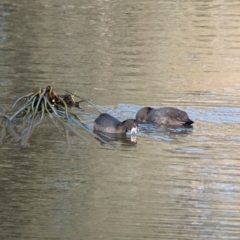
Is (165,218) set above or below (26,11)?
above

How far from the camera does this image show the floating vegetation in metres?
10.7

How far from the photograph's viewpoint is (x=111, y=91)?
13492mm

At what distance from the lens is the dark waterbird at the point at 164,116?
11484mm

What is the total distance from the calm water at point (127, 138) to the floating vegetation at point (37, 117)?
0.15 m

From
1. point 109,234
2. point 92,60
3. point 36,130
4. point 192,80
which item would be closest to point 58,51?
point 92,60

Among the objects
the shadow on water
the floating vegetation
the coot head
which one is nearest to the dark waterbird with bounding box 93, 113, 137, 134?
the shadow on water

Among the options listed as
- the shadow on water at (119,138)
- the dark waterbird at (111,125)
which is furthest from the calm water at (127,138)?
the dark waterbird at (111,125)

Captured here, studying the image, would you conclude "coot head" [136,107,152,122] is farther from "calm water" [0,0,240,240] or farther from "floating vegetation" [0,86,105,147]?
"floating vegetation" [0,86,105,147]

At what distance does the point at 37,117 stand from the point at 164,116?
1625mm

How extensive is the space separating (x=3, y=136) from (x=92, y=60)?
5807mm

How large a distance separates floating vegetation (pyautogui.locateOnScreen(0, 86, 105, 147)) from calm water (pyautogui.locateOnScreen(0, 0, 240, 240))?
0.15 meters

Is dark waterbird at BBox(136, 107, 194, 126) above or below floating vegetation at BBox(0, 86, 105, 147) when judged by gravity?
below

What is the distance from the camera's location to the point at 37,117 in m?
11.4

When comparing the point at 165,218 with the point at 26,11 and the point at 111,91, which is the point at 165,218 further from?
the point at 26,11
